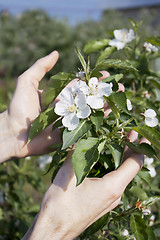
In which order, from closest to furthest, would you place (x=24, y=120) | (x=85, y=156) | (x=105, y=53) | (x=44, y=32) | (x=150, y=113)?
(x=85, y=156), (x=150, y=113), (x=24, y=120), (x=105, y=53), (x=44, y=32)

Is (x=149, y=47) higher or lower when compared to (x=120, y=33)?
lower

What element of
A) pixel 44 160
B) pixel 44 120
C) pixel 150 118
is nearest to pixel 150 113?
pixel 150 118

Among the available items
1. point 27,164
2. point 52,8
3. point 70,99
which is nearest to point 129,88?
point 70,99

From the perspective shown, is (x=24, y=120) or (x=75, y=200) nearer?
(x=75, y=200)

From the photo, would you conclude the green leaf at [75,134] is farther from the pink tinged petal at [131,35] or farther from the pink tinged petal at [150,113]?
the pink tinged petal at [131,35]

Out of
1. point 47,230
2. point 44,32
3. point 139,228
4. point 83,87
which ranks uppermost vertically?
point 83,87

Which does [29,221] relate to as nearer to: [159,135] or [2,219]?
[2,219]

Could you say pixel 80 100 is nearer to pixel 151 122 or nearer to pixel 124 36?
pixel 151 122
